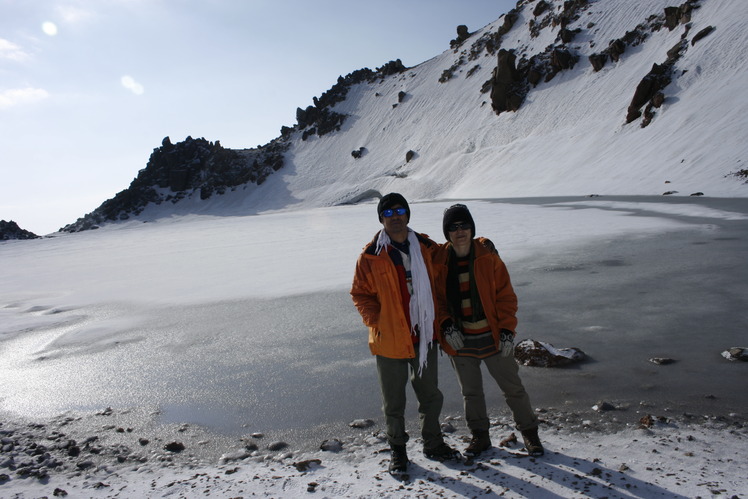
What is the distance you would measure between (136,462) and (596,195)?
27901mm

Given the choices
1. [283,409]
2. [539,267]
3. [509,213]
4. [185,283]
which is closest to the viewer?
[283,409]

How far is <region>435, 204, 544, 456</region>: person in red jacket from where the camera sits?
10.8 ft

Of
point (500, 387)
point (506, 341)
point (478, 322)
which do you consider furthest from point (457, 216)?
point (500, 387)

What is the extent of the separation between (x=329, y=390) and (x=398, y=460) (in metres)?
1.53

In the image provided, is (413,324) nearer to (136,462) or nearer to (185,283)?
(136,462)

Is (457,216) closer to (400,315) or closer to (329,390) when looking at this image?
(400,315)

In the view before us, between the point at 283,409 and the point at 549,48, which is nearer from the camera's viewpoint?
the point at 283,409

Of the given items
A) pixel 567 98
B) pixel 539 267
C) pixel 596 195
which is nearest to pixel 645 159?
pixel 596 195

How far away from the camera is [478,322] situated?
3361 mm

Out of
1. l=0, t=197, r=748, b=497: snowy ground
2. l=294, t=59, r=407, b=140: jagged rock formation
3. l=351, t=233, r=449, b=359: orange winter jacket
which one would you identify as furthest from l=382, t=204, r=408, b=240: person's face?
l=294, t=59, r=407, b=140: jagged rock formation

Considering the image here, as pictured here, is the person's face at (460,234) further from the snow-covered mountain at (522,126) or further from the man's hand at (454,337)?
the snow-covered mountain at (522,126)

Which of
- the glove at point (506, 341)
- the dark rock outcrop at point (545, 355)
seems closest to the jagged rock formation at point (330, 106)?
the dark rock outcrop at point (545, 355)

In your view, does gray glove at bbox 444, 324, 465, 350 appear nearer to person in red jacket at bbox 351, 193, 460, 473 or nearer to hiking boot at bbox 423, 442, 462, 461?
person in red jacket at bbox 351, 193, 460, 473

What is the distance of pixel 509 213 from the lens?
21188mm
